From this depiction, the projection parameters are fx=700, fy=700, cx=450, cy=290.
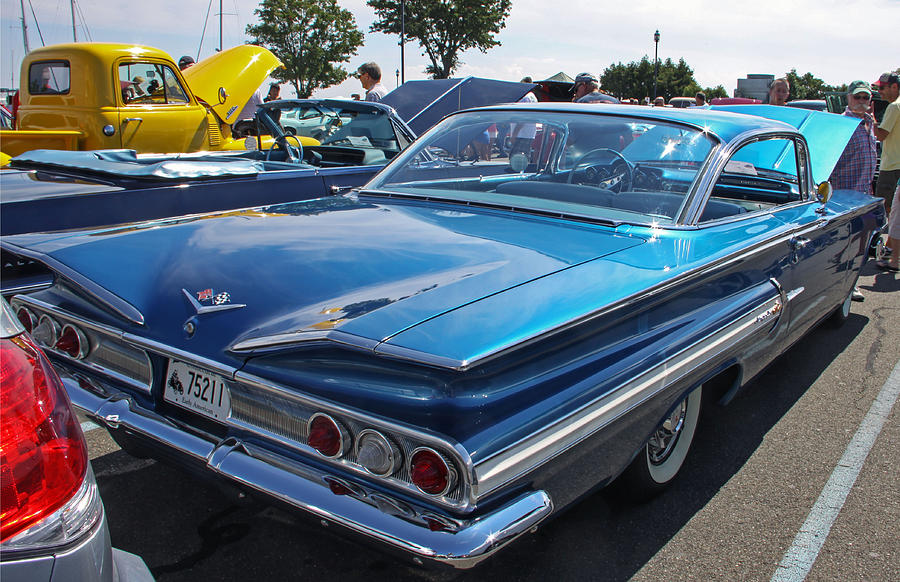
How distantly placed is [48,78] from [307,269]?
247 inches

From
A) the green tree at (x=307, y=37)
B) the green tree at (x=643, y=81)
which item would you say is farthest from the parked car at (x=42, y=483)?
the green tree at (x=643, y=81)

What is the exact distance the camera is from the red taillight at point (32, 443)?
1.06 meters

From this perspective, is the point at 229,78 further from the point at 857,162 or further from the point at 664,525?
the point at 664,525

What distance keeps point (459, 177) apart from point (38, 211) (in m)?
1.97

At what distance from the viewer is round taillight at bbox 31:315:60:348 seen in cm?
233

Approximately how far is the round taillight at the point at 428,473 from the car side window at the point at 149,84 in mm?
6274

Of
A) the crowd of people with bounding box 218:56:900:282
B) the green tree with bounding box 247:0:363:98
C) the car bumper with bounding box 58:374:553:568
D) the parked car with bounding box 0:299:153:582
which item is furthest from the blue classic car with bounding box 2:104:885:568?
the green tree with bounding box 247:0:363:98

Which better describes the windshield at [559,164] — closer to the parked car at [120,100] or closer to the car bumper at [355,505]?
the car bumper at [355,505]

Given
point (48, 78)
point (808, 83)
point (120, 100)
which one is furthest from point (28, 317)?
point (808, 83)

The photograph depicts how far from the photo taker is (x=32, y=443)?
43.8 inches

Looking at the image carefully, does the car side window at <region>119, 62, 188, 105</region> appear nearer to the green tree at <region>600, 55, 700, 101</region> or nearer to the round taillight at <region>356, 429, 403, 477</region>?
the round taillight at <region>356, 429, 403, 477</region>

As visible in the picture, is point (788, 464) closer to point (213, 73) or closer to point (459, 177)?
point (459, 177)

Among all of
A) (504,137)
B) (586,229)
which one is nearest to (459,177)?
(504,137)

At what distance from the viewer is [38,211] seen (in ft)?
10.7
